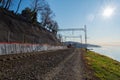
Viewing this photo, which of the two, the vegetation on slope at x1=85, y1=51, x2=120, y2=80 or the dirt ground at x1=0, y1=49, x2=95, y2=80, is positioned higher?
the dirt ground at x1=0, y1=49, x2=95, y2=80

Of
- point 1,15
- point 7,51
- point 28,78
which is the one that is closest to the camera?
point 28,78

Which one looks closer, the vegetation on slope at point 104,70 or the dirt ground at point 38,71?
the dirt ground at point 38,71

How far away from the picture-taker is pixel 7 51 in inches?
1084

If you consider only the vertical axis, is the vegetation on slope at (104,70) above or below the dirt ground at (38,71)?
below

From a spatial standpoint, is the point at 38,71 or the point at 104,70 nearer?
the point at 38,71

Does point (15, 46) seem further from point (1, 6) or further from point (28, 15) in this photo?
point (28, 15)

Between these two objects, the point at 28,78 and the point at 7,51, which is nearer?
the point at 28,78

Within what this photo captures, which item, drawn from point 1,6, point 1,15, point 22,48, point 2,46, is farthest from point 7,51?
point 1,6

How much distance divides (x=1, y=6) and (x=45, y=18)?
54.9 meters

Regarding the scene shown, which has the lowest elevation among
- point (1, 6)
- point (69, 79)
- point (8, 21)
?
point (69, 79)

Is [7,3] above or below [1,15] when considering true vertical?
above

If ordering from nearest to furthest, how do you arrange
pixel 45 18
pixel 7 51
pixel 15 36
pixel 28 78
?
1. pixel 28 78
2. pixel 7 51
3. pixel 15 36
4. pixel 45 18

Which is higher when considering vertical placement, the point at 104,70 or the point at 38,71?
the point at 38,71

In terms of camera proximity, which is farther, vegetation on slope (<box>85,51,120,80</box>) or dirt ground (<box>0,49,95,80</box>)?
vegetation on slope (<box>85,51,120,80</box>)
